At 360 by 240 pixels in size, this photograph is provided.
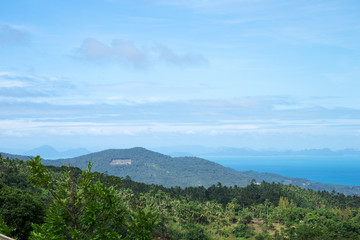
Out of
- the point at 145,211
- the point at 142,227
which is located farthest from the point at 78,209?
the point at 145,211

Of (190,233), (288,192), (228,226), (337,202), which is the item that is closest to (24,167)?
(190,233)

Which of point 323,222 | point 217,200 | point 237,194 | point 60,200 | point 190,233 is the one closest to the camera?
point 60,200

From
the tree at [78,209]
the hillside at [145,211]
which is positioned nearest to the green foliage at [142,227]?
the hillside at [145,211]

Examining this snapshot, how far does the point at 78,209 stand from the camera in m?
13.1

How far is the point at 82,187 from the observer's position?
13.3m

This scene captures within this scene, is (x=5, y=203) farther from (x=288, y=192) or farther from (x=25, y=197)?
(x=288, y=192)

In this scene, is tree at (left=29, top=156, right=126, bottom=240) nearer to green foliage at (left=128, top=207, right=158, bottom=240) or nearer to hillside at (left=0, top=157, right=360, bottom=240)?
hillside at (left=0, top=157, right=360, bottom=240)

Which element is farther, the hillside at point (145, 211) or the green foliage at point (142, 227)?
the green foliage at point (142, 227)

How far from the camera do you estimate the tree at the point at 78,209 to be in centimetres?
1255

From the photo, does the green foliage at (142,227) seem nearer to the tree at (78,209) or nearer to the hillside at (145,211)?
Result: the hillside at (145,211)

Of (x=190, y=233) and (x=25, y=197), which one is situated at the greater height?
(x=25, y=197)

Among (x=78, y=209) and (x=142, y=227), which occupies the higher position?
(x=78, y=209)

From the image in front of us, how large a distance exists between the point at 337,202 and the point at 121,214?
99.6 meters

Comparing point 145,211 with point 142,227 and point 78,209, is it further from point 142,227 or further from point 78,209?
point 78,209
